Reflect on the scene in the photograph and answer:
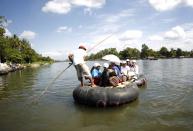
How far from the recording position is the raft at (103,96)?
1172 centimetres

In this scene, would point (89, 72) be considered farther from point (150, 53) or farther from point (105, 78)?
point (150, 53)

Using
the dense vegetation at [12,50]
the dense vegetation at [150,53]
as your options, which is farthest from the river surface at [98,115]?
the dense vegetation at [150,53]

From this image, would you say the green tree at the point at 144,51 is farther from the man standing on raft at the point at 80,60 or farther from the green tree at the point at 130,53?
the man standing on raft at the point at 80,60

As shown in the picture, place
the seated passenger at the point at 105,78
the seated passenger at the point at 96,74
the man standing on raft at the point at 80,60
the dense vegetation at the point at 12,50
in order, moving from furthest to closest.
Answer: the dense vegetation at the point at 12,50, the seated passenger at the point at 96,74, the seated passenger at the point at 105,78, the man standing on raft at the point at 80,60

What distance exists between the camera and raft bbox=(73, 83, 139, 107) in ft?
38.4

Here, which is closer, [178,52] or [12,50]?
[12,50]

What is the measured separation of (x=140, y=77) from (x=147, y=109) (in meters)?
7.58

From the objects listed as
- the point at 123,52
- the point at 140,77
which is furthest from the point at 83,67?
the point at 123,52

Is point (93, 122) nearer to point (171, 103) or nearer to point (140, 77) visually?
point (171, 103)

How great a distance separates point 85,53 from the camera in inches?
498

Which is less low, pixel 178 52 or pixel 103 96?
pixel 178 52

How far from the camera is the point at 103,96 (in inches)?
460

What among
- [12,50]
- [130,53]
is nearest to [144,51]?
[130,53]

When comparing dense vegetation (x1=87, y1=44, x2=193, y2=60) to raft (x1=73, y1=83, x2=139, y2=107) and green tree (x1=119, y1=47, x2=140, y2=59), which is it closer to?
green tree (x1=119, y1=47, x2=140, y2=59)
